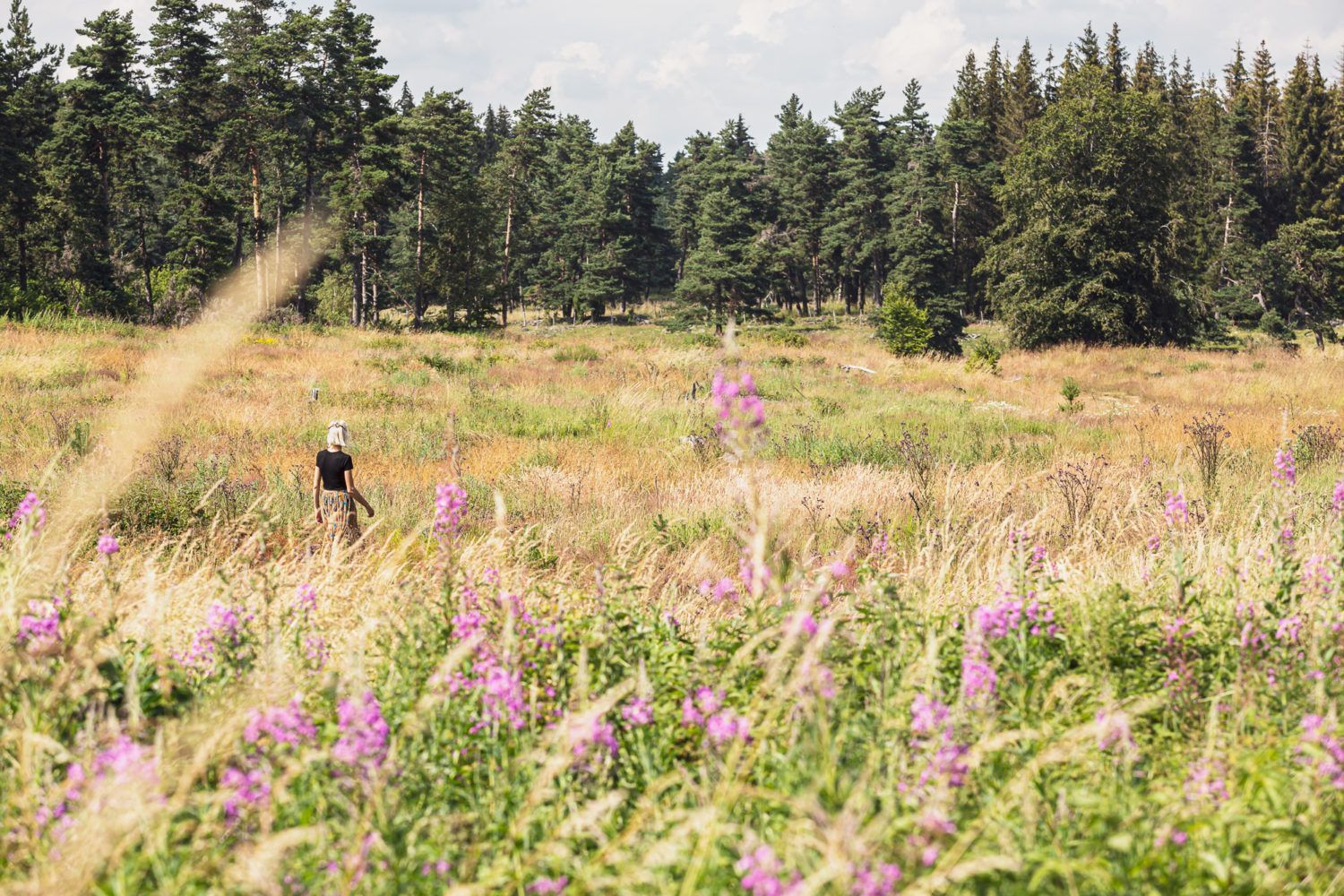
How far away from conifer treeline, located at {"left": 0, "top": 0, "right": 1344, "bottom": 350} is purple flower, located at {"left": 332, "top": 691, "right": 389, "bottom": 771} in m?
29.6

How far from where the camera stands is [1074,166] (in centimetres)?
3706

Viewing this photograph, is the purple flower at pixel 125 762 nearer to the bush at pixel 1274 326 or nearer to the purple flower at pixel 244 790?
the purple flower at pixel 244 790

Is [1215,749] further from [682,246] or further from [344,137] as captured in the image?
[682,246]

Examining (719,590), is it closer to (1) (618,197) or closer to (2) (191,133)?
(2) (191,133)

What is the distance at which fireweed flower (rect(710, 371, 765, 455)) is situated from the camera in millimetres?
2363

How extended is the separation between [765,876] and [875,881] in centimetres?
20

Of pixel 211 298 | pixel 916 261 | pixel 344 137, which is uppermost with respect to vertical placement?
pixel 344 137

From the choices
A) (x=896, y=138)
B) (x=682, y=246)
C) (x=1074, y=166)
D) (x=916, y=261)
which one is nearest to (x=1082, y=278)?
(x=1074, y=166)

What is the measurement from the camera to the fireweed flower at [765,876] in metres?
1.61

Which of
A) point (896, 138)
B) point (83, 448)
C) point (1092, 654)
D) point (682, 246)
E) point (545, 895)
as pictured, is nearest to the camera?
point (545, 895)

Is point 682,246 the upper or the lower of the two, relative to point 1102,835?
upper

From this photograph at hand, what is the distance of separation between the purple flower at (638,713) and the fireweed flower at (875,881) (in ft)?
3.16

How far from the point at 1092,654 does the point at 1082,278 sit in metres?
37.2

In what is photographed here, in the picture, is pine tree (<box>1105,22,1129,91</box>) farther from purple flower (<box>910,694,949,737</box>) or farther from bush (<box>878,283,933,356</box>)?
purple flower (<box>910,694,949,737</box>)
